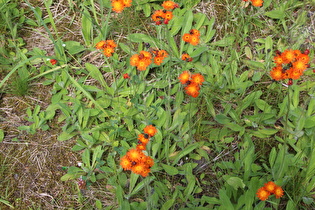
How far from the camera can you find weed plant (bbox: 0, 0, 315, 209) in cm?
236

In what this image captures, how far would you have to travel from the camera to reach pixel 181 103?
2.82m

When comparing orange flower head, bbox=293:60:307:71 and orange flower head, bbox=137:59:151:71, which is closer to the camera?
Result: orange flower head, bbox=293:60:307:71

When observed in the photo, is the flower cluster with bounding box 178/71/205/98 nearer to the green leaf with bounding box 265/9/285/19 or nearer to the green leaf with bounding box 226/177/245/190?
the green leaf with bounding box 226/177/245/190

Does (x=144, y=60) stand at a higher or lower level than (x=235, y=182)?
higher

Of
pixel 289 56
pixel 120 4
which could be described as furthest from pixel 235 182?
pixel 120 4

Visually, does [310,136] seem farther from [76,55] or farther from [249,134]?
[76,55]

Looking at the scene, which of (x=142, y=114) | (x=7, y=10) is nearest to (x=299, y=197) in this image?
(x=142, y=114)

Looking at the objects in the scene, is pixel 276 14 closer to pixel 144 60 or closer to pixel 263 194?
pixel 144 60

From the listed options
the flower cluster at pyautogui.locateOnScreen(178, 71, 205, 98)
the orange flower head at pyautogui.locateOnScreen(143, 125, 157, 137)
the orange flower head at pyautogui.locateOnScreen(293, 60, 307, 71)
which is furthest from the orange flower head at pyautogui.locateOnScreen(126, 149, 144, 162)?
the orange flower head at pyautogui.locateOnScreen(293, 60, 307, 71)

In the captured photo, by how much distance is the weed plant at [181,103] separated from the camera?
7.75ft

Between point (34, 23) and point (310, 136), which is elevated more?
point (34, 23)

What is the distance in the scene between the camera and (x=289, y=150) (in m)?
2.60

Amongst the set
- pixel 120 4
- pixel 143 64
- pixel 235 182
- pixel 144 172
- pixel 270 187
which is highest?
pixel 120 4

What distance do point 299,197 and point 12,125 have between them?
2.49 m
